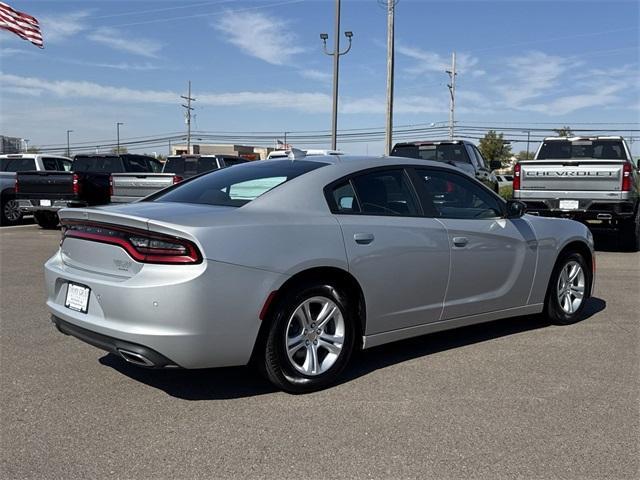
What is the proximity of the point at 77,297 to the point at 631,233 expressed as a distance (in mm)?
10229

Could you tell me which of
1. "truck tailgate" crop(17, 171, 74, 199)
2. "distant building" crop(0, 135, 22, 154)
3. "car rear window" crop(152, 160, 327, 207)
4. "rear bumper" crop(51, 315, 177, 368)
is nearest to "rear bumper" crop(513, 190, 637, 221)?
"car rear window" crop(152, 160, 327, 207)

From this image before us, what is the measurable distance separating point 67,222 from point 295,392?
6.29ft

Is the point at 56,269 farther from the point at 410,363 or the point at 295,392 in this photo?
the point at 410,363

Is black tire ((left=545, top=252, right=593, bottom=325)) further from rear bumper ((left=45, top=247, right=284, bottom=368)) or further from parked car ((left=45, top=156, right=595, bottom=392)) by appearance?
rear bumper ((left=45, top=247, right=284, bottom=368))

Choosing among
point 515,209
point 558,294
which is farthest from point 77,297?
point 558,294

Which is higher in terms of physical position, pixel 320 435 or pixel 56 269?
pixel 56 269

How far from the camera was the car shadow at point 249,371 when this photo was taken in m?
4.16

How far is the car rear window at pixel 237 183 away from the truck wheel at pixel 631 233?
8.52m

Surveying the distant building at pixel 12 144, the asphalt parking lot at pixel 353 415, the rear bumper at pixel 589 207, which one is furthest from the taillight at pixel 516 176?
the distant building at pixel 12 144

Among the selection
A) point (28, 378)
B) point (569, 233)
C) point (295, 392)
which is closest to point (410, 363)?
point (295, 392)

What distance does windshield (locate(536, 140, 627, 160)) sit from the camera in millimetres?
12516

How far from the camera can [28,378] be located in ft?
14.3

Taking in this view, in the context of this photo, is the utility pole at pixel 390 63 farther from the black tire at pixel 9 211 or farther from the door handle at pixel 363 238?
the door handle at pixel 363 238

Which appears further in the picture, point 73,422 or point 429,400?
point 429,400
